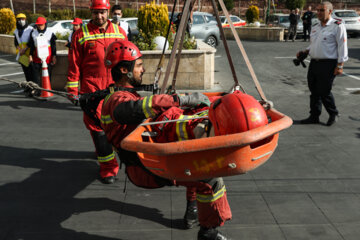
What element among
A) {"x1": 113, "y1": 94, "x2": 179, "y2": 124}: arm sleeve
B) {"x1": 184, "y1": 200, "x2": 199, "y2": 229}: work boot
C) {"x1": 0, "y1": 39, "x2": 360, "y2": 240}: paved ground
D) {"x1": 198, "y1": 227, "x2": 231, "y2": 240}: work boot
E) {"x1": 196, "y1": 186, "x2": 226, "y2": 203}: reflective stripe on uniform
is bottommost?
{"x1": 0, "y1": 39, "x2": 360, "y2": 240}: paved ground

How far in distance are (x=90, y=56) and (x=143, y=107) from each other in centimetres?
230

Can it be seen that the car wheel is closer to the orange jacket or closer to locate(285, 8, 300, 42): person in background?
locate(285, 8, 300, 42): person in background

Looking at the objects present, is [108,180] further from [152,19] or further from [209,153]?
[152,19]

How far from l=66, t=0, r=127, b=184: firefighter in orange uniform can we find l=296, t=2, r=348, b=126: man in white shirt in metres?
3.63

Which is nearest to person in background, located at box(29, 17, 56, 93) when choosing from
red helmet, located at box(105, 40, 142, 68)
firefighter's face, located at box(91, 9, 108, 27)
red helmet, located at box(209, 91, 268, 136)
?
firefighter's face, located at box(91, 9, 108, 27)

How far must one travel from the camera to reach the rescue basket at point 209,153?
2498 millimetres

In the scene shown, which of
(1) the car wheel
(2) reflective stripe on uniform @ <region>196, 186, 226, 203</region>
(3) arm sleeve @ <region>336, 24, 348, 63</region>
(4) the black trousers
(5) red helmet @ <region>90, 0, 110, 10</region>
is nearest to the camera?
(2) reflective stripe on uniform @ <region>196, 186, 226, 203</region>

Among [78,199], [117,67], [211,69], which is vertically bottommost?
[78,199]

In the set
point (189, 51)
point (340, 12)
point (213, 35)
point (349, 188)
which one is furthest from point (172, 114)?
point (340, 12)

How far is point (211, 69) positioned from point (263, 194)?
611cm

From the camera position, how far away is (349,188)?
4707 mm

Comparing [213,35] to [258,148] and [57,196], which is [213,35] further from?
[258,148]

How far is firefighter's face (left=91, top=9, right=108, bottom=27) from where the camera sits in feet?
16.4

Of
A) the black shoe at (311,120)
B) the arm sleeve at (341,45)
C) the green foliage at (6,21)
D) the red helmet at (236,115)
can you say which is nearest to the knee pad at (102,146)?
the red helmet at (236,115)
